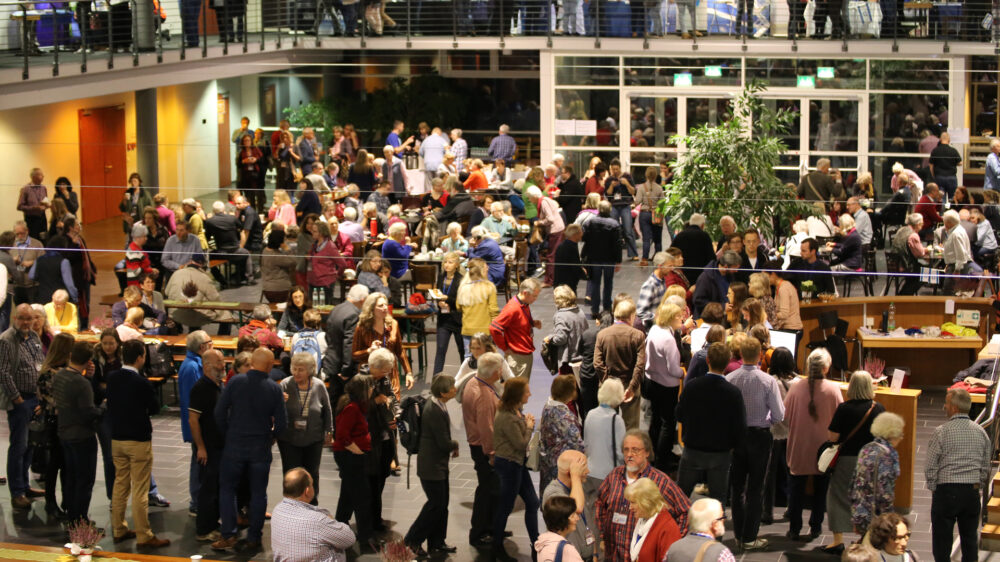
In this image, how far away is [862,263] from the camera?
15.6m

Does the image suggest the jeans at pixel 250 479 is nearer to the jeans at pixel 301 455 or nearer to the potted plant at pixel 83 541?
the jeans at pixel 301 455

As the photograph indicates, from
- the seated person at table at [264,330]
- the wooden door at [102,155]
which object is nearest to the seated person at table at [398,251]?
the seated person at table at [264,330]

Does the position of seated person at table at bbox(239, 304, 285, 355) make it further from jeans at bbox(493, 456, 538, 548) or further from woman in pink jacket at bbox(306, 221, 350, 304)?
woman in pink jacket at bbox(306, 221, 350, 304)

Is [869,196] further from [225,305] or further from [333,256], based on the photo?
[225,305]

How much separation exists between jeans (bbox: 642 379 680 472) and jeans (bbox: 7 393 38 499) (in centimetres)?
476

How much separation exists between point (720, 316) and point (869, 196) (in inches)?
335

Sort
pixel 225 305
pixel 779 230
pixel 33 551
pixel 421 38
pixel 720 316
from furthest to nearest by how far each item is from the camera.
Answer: pixel 421 38 → pixel 779 230 → pixel 225 305 → pixel 720 316 → pixel 33 551

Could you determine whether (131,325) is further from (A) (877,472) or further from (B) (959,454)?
(B) (959,454)

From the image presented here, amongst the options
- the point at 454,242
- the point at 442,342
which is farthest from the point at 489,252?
the point at 442,342

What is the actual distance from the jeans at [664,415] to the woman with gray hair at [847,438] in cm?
157

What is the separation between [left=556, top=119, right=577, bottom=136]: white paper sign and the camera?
25219 mm

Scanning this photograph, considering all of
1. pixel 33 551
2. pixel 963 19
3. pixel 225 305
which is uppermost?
pixel 963 19

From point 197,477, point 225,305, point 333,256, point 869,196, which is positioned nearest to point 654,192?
point 869,196

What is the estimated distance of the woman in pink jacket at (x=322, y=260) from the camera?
46.3ft
